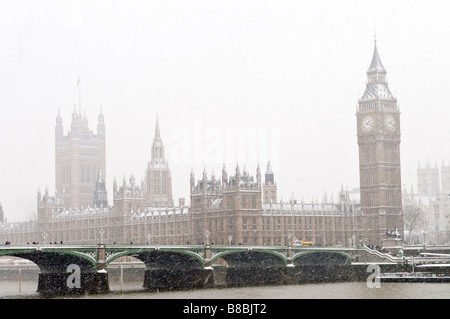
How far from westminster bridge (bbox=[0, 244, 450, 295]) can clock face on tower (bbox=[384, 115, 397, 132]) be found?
23244mm

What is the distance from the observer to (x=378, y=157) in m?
120

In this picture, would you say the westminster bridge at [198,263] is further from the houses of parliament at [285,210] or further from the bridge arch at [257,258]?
the houses of parliament at [285,210]

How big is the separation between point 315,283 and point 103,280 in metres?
18.2

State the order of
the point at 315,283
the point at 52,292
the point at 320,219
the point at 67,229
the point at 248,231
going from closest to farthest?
the point at 52,292 → the point at 315,283 → the point at 248,231 → the point at 320,219 → the point at 67,229

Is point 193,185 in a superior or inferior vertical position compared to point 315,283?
superior

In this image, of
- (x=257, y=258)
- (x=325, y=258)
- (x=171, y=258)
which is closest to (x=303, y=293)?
(x=171, y=258)

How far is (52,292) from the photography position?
239 feet

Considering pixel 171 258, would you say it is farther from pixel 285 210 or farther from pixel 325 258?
pixel 285 210

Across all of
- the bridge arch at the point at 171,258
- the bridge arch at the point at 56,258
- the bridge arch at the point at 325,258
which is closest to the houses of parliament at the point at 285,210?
the bridge arch at the point at 325,258

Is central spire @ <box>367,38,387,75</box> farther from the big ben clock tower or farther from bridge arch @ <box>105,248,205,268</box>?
bridge arch @ <box>105,248,205,268</box>

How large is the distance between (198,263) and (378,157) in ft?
142

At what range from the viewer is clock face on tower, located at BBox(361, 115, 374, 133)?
121 meters

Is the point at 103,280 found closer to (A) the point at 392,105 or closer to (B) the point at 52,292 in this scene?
(B) the point at 52,292
